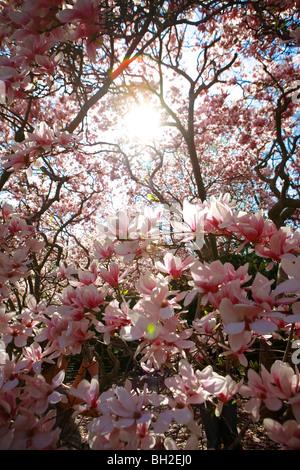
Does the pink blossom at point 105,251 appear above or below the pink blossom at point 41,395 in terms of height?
above

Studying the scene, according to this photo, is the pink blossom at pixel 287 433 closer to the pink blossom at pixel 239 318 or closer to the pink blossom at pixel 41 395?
the pink blossom at pixel 239 318

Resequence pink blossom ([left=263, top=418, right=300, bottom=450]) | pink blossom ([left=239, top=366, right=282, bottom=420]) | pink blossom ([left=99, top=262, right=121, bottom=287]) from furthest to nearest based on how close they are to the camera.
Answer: pink blossom ([left=99, top=262, right=121, bottom=287]) → pink blossom ([left=239, top=366, right=282, bottom=420]) → pink blossom ([left=263, top=418, right=300, bottom=450])

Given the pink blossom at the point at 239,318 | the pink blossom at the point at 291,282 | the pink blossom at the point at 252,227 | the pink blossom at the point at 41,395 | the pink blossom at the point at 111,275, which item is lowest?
the pink blossom at the point at 41,395

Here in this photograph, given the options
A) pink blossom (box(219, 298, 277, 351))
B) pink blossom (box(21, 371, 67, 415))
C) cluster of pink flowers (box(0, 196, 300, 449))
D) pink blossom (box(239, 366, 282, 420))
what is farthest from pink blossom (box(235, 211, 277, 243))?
pink blossom (box(21, 371, 67, 415))

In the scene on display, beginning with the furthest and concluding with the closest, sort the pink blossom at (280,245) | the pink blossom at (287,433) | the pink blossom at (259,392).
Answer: the pink blossom at (280,245)
the pink blossom at (259,392)
the pink blossom at (287,433)

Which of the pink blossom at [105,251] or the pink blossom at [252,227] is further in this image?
the pink blossom at [105,251]

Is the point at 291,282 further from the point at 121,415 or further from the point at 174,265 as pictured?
the point at 121,415

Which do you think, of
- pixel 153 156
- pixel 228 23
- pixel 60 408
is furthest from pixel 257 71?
pixel 60 408

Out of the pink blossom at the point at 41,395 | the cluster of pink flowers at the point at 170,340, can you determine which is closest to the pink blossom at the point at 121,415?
the cluster of pink flowers at the point at 170,340

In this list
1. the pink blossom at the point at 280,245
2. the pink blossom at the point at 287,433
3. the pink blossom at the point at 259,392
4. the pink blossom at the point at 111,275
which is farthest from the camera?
the pink blossom at the point at 111,275

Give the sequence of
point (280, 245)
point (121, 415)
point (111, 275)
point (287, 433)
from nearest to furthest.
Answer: point (287, 433), point (121, 415), point (280, 245), point (111, 275)

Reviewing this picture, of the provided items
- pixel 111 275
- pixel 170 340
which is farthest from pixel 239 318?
pixel 111 275

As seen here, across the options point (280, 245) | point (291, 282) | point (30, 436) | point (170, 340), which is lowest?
point (30, 436)

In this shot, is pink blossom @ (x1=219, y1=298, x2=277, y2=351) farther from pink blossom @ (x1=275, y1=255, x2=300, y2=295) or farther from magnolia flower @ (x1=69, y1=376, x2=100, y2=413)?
magnolia flower @ (x1=69, y1=376, x2=100, y2=413)
